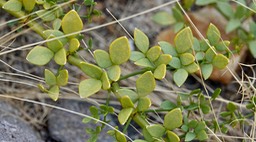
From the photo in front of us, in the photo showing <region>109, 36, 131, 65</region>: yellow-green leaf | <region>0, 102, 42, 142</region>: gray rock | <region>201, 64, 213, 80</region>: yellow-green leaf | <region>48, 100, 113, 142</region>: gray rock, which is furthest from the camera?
<region>48, 100, 113, 142</region>: gray rock

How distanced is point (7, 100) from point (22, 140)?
0.65 feet

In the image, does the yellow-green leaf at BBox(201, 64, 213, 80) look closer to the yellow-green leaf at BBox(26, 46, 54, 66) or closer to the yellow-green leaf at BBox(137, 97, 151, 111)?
the yellow-green leaf at BBox(137, 97, 151, 111)

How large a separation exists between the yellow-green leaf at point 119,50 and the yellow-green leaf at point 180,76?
114 millimetres

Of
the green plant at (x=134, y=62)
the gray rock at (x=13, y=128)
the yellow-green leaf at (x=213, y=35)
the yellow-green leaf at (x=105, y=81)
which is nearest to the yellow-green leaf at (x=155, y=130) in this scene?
the green plant at (x=134, y=62)

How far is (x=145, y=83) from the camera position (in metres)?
0.97

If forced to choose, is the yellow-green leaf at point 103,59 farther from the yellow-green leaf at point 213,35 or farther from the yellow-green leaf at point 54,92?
the yellow-green leaf at point 213,35

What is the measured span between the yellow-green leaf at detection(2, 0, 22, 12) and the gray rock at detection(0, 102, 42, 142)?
0.29 m

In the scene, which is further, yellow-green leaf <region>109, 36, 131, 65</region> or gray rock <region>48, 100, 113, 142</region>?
gray rock <region>48, 100, 113, 142</region>

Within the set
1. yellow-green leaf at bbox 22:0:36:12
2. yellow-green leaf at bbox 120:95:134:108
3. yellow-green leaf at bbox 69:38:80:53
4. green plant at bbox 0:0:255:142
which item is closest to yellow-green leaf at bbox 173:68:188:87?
green plant at bbox 0:0:255:142

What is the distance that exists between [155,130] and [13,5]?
40 centimetres

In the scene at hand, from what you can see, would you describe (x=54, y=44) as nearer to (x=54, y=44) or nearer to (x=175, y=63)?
(x=54, y=44)

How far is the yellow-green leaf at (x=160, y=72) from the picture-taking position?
3.17 ft

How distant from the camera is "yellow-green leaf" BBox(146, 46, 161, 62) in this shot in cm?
100

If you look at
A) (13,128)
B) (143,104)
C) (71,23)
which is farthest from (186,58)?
(13,128)
